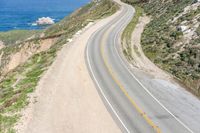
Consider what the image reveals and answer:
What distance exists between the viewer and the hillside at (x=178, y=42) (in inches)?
1708

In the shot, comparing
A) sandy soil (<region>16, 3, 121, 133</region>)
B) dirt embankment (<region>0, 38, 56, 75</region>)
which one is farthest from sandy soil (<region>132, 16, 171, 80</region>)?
dirt embankment (<region>0, 38, 56, 75</region>)

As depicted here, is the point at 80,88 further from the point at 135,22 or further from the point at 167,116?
the point at 135,22

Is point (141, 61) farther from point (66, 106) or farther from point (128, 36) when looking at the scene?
point (66, 106)

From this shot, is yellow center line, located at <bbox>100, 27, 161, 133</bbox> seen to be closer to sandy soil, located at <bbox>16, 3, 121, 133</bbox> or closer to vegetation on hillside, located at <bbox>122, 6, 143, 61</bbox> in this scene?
sandy soil, located at <bbox>16, 3, 121, 133</bbox>

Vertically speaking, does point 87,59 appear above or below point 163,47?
above

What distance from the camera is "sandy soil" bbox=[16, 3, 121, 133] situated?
28672 mm

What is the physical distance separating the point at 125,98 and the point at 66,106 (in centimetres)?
618

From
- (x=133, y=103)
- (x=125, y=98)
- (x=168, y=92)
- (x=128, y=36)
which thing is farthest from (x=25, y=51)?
(x=133, y=103)

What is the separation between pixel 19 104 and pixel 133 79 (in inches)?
557

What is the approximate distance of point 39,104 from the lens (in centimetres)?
3225

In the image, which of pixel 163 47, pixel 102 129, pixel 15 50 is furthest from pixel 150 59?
pixel 15 50

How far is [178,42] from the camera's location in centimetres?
5297

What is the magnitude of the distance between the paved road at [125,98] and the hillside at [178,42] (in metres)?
5.99

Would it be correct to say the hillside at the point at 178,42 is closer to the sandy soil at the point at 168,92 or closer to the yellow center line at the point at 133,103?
the sandy soil at the point at 168,92
